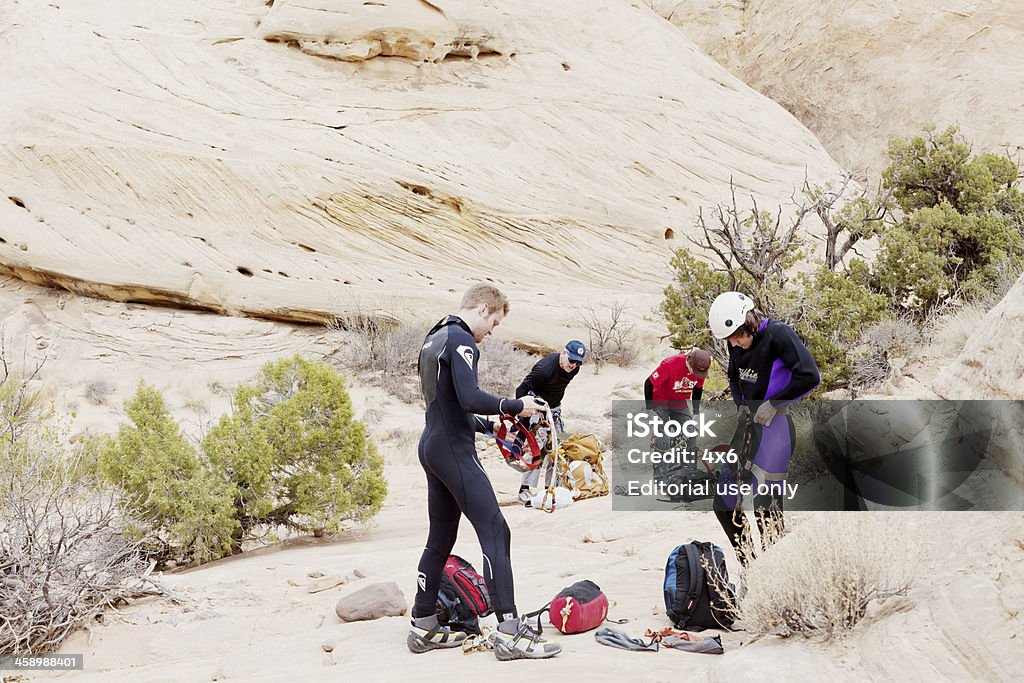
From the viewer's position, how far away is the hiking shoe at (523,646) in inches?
180

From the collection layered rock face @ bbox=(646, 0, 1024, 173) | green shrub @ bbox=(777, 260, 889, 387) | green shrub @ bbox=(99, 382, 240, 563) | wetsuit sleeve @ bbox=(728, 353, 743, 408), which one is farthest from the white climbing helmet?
layered rock face @ bbox=(646, 0, 1024, 173)

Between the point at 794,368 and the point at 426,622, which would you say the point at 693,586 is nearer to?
the point at 794,368

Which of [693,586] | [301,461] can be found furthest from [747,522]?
[301,461]

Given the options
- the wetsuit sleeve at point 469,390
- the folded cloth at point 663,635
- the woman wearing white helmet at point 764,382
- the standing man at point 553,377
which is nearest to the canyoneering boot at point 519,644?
the folded cloth at point 663,635

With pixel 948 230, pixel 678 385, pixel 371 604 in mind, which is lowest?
pixel 371 604

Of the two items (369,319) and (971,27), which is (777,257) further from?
(971,27)

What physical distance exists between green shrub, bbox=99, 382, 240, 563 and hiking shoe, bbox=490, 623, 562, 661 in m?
3.90

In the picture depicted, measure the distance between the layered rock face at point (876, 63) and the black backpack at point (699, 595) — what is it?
74.3 ft

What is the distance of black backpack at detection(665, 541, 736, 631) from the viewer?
4961mm

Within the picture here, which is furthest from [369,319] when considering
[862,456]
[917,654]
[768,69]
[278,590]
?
[768,69]

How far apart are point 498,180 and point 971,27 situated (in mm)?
15740

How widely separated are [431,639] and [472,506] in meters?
0.80

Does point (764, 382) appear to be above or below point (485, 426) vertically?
above

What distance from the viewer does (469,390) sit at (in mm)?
4586
